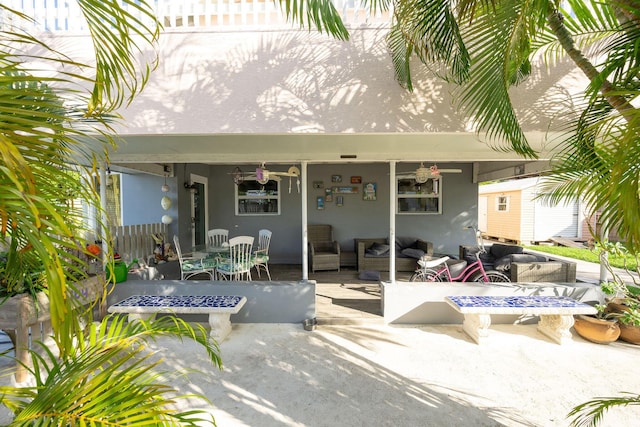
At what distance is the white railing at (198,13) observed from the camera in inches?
135

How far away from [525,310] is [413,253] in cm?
296

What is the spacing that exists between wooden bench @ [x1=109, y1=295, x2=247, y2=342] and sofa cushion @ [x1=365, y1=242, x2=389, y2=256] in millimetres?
3400

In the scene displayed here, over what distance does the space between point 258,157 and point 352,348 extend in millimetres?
3131

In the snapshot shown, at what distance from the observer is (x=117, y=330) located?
4.75ft

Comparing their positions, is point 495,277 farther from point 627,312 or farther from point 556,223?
point 556,223

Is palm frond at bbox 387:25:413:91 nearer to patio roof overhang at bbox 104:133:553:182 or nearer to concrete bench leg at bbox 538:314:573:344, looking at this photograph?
patio roof overhang at bbox 104:133:553:182

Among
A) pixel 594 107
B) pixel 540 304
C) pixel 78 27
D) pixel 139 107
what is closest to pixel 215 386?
pixel 139 107

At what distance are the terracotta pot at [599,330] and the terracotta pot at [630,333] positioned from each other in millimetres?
129

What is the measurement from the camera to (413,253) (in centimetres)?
667

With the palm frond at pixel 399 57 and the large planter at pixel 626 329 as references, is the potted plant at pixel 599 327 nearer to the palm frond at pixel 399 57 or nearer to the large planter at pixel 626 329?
the large planter at pixel 626 329

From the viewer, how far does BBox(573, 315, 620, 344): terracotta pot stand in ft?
12.4

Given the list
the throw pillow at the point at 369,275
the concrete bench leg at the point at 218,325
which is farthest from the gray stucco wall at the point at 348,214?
the concrete bench leg at the point at 218,325

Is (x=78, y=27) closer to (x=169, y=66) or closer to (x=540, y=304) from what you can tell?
(x=169, y=66)

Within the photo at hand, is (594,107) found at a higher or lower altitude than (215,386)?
higher
